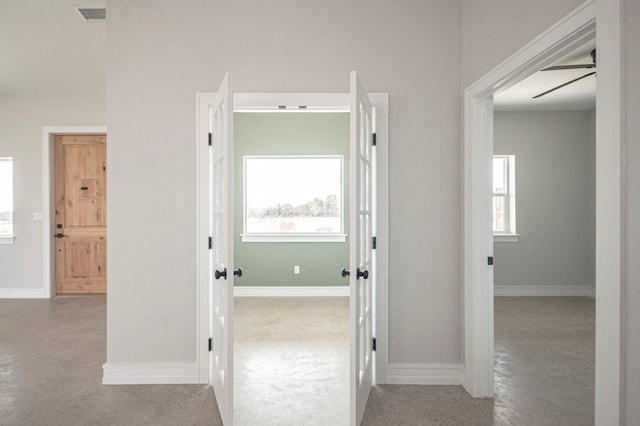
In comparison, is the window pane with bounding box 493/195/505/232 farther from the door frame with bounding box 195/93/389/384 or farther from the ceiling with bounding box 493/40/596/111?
the door frame with bounding box 195/93/389/384

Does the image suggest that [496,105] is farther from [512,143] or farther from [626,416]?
[626,416]

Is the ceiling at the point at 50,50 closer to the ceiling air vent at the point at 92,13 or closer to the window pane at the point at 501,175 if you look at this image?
the ceiling air vent at the point at 92,13

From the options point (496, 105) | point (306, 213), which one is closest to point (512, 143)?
point (496, 105)

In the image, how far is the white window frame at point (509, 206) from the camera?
6070 millimetres

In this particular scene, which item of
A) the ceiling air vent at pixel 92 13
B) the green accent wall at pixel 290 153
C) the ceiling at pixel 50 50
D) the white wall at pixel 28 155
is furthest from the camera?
the green accent wall at pixel 290 153

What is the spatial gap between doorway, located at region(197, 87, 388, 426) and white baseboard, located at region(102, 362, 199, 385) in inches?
3.8

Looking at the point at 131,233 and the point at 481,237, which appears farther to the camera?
the point at 131,233

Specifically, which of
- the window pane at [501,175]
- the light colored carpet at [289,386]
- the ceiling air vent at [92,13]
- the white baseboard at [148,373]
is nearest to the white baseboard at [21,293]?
the light colored carpet at [289,386]

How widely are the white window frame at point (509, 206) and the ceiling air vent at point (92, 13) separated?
17.2ft

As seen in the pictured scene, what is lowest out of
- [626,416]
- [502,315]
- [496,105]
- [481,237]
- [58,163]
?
[502,315]

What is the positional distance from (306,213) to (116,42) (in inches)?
146

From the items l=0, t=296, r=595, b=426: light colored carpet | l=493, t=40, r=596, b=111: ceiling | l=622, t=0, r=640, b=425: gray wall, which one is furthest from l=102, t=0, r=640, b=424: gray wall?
l=493, t=40, r=596, b=111: ceiling

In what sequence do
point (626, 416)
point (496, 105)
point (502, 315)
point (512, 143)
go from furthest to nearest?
point (512, 143)
point (496, 105)
point (502, 315)
point (626, 416)

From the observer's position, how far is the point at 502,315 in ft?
16.4
